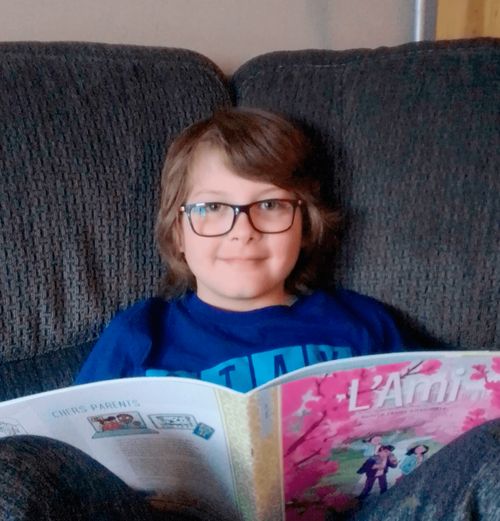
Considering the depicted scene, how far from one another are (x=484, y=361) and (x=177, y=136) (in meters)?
0.54

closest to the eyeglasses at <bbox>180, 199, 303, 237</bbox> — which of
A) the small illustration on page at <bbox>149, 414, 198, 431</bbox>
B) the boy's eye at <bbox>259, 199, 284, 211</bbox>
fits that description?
the boy's eye at <bbox>259, 199, 284, 211</bbox>

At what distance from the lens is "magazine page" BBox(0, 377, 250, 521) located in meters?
0.71

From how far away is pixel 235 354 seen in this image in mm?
987

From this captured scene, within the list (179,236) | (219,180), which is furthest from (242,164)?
(179,236)

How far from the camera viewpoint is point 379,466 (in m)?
0.84

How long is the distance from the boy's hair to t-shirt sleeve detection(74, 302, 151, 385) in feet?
0.34

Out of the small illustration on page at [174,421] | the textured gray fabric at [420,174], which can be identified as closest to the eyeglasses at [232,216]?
the textured gray fabric at [420,174]

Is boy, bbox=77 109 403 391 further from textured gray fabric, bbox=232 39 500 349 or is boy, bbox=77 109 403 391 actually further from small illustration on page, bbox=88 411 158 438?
small illustration on page, bbox=88 411 158 438

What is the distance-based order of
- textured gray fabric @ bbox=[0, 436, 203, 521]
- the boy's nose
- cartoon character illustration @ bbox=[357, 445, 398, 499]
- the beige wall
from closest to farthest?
textured gray fabric @ bbox=[0, 436, 203, 521], cartoon character illustration @ bbox=[357, 445, 398, 499], the boy's nose, the beige wall

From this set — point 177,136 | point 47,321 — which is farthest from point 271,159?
point 47,321

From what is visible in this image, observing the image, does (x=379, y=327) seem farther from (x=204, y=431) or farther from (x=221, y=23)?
(x=221, y=23)

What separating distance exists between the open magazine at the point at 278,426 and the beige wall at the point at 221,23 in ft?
2.28

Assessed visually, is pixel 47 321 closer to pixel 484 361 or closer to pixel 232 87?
pixel 232 87

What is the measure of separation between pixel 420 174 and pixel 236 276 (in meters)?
0.31
